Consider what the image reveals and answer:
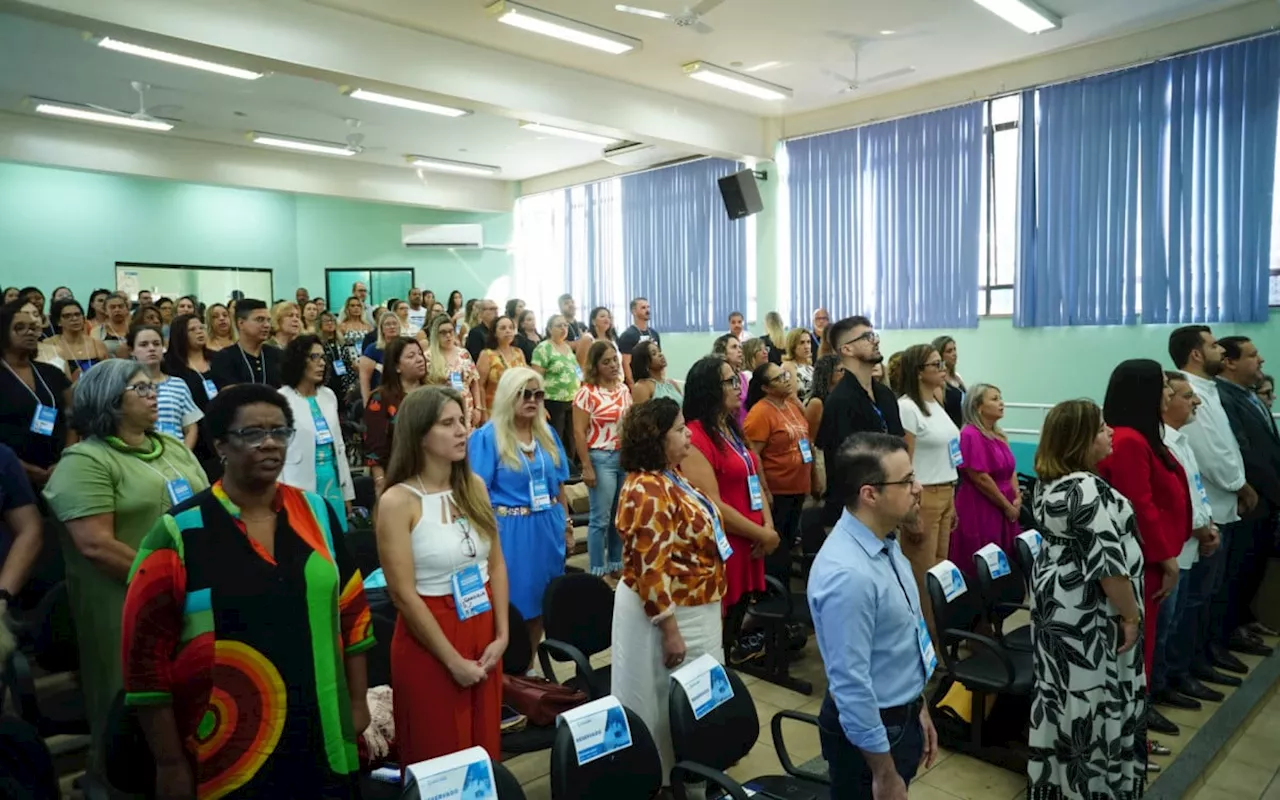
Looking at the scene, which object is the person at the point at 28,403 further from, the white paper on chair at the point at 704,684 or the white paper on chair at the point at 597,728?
the white paper on chair at the point at 704,684

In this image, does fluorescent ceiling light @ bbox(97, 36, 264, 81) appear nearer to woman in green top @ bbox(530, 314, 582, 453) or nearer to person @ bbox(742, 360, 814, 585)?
woman in green top @ bbox(530, 314, 582, 453)

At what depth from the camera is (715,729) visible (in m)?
2.22

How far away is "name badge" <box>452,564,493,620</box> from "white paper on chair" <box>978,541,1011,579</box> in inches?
91.0

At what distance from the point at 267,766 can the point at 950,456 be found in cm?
341

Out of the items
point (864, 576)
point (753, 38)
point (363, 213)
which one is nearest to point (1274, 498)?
point (864, 576)

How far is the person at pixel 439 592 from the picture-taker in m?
2.12

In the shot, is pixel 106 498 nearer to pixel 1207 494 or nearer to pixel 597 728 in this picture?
pixel 597 728

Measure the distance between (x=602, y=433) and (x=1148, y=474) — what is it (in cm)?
276

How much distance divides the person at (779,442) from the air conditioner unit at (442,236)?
9.62 metres

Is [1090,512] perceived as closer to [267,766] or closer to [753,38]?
[267,766]

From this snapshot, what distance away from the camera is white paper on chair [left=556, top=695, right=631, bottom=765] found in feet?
6.28

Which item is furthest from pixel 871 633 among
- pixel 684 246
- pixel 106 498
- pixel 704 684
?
pixel 684 246

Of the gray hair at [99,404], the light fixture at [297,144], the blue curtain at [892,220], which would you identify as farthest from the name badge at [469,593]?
the light fixture at [297,144]

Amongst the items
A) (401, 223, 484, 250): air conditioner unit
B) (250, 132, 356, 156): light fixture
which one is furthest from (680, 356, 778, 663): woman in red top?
(401, 223, 484, 250): air conditioner unit
